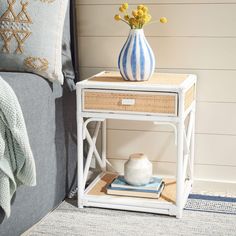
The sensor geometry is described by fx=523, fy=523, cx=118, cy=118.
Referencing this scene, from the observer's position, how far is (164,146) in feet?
8.56

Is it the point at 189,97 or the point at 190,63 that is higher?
the point at 190,63

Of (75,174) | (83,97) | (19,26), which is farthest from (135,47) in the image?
(75,174)

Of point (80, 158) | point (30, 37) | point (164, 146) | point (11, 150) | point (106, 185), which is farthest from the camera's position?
point (164, 146)

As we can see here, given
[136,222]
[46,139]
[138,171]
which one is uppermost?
[46,139]

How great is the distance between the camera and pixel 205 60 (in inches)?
97.7

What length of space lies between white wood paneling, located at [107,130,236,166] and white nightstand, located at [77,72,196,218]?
0.57ft

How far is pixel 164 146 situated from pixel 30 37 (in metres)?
0.88

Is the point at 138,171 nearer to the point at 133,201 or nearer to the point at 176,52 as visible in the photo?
the point at 133,201

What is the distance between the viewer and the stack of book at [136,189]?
231 cm

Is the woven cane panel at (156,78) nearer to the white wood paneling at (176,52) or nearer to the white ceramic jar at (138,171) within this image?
the white wood paneling at (176,52)

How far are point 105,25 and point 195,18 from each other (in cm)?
44

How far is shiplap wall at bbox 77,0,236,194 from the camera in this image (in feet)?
8.04

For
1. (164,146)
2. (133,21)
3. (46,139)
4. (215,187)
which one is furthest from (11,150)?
(215,187)

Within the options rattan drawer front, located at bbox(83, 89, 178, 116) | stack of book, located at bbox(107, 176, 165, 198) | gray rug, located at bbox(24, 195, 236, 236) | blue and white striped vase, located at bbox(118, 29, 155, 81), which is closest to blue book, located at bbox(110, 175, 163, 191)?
stack of book, located at bbox(107, 176, 165, 198)
